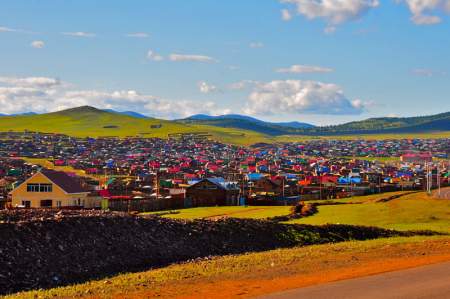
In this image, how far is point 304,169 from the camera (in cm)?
19312

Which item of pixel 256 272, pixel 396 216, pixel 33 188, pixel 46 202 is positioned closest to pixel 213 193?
pixel 46 202

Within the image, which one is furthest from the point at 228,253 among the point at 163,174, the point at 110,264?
the point at 163,174

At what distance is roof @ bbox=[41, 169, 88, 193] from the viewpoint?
6931cm

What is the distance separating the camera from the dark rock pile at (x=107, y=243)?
75.2 feet

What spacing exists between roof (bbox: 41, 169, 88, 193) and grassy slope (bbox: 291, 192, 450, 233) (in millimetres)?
26684

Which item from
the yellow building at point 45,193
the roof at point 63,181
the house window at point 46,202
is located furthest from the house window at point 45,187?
the house window at point 46,202

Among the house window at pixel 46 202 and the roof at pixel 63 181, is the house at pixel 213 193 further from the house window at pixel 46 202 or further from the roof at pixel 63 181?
the house window at pixel 46 202

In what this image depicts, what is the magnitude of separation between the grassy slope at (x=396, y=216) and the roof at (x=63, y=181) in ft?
87.5

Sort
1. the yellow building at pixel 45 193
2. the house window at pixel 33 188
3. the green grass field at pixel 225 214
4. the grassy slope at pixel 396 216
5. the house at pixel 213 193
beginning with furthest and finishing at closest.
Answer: the house at pixel 213 193 → the house window at pixel 33 188 → the yellow building at pixel 45 193 → the green grass field at pixel 225 214 → the grassy slope at pixel 396 216

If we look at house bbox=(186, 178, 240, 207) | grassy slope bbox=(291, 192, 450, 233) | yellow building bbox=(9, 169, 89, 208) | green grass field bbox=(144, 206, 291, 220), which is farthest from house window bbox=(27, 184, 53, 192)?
grassy slope bbox=(291, 192, 450, 233)

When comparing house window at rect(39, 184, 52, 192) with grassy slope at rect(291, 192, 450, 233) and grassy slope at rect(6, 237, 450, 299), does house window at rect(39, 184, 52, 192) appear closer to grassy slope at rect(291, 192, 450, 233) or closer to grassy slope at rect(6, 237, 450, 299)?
grassy slope at rect(291, 192, 450, 233)

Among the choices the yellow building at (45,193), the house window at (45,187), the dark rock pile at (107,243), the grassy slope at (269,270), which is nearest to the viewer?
the grassy slope at (269,270)

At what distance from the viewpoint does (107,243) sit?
26.5 m

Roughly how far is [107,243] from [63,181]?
4597cm
